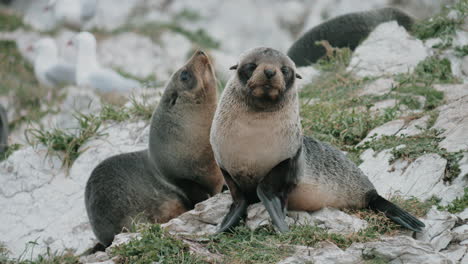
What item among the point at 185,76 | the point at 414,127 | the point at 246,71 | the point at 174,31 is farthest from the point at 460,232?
the point at 174,31

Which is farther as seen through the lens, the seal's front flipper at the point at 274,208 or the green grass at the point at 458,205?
the green grass at the point at 458,205

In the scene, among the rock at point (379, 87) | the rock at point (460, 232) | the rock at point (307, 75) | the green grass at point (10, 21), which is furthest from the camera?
the green grass at point (10, 21)

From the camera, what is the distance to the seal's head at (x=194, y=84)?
20.0ft

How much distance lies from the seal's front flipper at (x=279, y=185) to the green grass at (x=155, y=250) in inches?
26.3

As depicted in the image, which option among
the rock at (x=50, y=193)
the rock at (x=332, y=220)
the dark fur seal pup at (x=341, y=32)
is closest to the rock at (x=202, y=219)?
the rock at (x=332, y=220)

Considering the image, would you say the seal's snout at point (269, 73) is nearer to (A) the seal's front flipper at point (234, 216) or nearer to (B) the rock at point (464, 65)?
(A) the seal's front flipper at point (234, 216)

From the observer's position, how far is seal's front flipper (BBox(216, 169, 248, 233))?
4742mm

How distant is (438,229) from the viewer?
4.69 metres

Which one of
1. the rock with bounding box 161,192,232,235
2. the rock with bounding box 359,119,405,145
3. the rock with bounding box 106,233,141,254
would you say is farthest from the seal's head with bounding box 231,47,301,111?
the rock with bounding box 359,119,405,145

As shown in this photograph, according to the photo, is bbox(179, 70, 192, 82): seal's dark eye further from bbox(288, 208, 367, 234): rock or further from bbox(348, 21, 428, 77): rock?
bbox(348, 21, 428, 77): rock

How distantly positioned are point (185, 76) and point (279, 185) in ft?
5.58

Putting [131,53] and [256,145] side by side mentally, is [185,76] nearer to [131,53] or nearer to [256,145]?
[256,145]

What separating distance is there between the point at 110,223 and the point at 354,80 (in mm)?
3324

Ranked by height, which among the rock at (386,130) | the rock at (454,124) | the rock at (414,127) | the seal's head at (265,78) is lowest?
the rock at (386,130)
